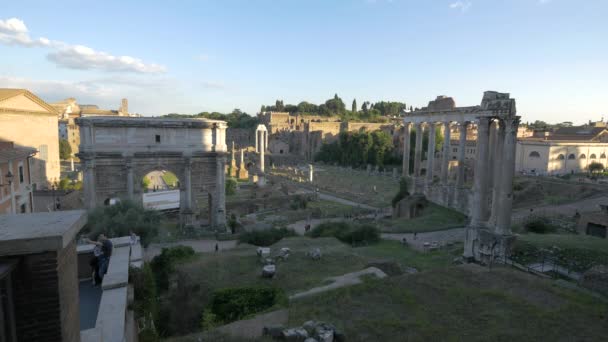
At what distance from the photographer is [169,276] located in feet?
41.0

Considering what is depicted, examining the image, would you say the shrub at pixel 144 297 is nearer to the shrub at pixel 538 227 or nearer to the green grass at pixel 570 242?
the green grass at pixel 570 242

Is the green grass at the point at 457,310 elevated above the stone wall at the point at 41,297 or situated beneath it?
situated beneath

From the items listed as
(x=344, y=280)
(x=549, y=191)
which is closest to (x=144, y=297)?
(x=344, y=280)

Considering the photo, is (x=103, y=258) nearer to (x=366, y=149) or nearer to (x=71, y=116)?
(x=366, y=149)

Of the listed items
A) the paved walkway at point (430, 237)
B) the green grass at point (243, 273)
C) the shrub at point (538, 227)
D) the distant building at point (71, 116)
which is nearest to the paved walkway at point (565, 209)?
the shrub at point (538, 227)

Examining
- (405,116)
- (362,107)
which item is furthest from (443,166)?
(362,107)

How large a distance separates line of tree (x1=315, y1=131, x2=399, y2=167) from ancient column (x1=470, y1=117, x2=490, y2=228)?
A: 49.4 meters

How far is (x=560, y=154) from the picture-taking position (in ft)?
146

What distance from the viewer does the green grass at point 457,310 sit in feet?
23.9

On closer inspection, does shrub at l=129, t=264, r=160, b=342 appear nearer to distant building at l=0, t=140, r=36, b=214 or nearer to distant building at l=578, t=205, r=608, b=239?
distant building at l=0, t=140, r=36, b=214

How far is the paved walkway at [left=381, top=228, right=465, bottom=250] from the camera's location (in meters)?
19.4

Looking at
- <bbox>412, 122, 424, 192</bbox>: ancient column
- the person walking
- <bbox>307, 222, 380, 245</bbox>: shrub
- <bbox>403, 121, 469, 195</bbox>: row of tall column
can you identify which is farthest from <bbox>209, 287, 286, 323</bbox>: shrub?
→ <bbox>412, 122, 424, 192</bbox>: ancient column

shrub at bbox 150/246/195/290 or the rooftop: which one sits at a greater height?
the rooftop

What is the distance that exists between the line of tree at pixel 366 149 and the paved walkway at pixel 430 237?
4383cm
